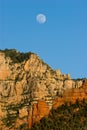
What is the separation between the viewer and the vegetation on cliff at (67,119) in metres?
97.0

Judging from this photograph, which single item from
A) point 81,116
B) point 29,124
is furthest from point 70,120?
point 29,124

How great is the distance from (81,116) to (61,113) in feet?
11.9

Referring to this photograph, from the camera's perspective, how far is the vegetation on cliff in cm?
9700

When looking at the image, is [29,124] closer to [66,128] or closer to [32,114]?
[32,114]

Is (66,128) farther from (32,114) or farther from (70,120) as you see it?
(32,114)

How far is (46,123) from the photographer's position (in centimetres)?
9838

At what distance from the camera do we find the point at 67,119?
324 feet

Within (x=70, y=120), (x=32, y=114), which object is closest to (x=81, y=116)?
(x=70, y=120)

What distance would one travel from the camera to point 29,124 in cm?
10375

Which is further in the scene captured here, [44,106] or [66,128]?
[44,106]

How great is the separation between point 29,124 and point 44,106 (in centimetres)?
357

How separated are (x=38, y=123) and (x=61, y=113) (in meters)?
3.72

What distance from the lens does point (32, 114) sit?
10388 centimetres

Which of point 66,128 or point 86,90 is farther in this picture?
point 86,90
